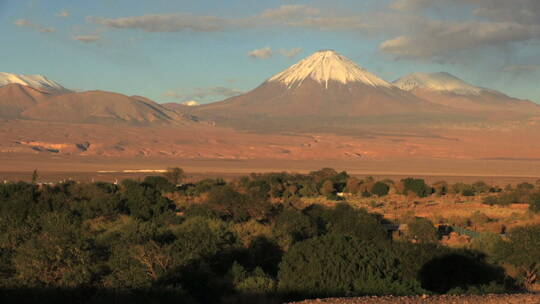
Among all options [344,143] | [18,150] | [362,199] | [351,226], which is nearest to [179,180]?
[362,199]

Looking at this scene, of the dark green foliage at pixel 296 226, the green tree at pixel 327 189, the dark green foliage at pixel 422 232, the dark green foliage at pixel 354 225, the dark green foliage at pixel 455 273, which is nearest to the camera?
the dark green foliage at pixel 455 273

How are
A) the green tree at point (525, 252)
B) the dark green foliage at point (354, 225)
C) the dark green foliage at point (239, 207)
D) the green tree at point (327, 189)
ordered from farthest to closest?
the green tree at point (327, 189), the dark green foliage at point (239, 207), the dark green foliage at point (354, 225), the green tree at point (525, 252)

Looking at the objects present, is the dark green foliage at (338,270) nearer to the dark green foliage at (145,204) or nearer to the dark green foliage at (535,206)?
the dark green foliage at (145,204)

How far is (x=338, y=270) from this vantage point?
53.3ft

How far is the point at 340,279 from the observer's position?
16016mm

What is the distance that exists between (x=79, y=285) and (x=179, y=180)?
40634 millimetres

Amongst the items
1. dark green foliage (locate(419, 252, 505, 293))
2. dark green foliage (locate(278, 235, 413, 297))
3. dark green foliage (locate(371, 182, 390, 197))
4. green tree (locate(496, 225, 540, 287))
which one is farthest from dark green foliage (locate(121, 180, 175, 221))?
dark green foliage (locate(371, 182, 390, 197))

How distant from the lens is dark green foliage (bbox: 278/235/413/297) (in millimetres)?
15531

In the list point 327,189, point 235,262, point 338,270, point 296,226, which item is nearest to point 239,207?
point 296,226

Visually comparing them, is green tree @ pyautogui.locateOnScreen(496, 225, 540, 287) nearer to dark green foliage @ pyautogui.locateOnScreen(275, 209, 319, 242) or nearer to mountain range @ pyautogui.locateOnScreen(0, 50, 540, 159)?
dark green foliage @ pyautogui.locateOnScreen(275, 209, 319, 242)

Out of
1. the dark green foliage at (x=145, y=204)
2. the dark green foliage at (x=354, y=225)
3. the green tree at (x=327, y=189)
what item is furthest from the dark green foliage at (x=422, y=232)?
the green tree at (x=327, y=189)

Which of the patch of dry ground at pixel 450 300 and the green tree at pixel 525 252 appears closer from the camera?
the patch of dry ground at pixel 450 300

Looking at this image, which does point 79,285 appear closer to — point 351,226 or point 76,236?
point 76,236

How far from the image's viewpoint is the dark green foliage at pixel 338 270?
1553 centimetres
